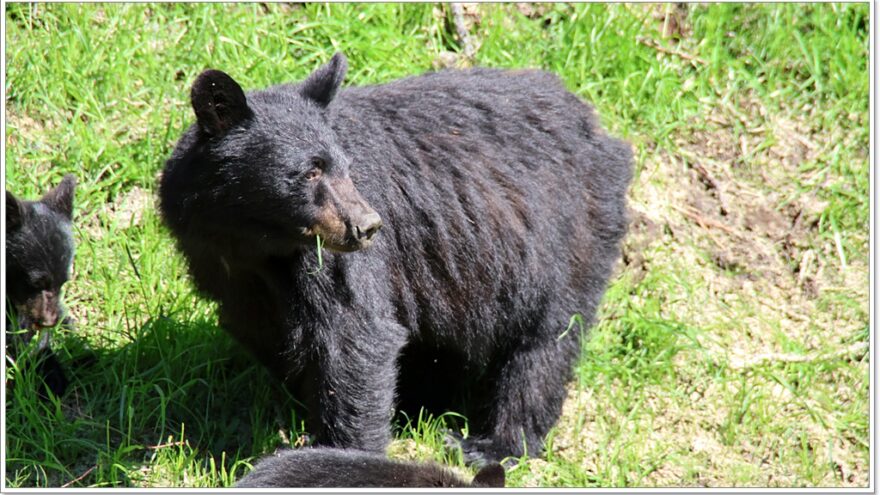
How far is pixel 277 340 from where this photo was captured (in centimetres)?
571

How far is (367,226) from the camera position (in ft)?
16.3

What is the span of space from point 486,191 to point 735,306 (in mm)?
2504

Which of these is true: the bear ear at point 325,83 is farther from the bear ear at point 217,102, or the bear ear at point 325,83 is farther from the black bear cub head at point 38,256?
the black bear cub head at point 38,256

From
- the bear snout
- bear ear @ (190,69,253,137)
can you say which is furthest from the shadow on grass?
bear ear @ (190,69,253,137)

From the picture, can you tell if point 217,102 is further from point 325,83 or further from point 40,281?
point 40,281

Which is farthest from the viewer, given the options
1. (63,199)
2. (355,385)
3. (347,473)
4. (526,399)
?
(526,399)

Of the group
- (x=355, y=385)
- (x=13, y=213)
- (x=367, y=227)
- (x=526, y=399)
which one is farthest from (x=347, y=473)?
(x=13, y=213)

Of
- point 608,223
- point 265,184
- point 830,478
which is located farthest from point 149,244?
point 830,478

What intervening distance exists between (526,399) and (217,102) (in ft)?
8.35

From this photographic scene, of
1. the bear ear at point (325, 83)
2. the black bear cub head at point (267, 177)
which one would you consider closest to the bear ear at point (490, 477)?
the black bear cub head at point (267, 177)

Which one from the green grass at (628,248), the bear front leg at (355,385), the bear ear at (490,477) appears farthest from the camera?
the green grass at (628,248)

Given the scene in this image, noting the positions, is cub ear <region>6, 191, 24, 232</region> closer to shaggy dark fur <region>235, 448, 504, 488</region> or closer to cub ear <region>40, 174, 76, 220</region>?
cub ear <region>40, 174, 76, 220</region>

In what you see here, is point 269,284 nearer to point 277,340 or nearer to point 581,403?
point 277,340

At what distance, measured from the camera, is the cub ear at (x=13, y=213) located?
564cm
